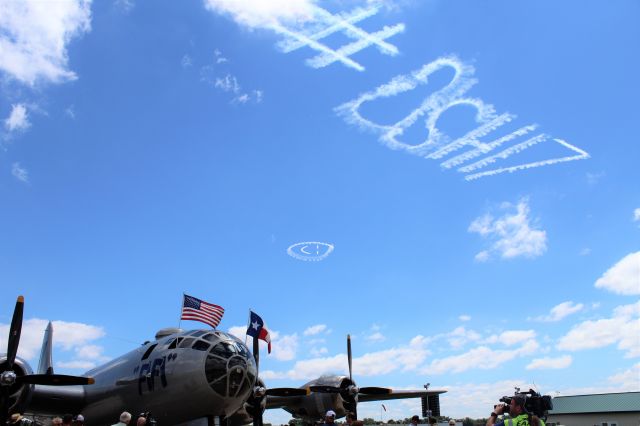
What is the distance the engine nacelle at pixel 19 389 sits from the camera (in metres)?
16.9

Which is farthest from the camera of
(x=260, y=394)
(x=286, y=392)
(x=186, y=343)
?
(x=286, y=392)

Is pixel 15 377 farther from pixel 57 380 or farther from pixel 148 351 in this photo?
pixel 148 351

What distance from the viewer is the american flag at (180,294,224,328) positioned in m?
24.2

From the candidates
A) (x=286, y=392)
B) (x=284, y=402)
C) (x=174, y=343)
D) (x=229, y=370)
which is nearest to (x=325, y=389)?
(x=286, y=392)

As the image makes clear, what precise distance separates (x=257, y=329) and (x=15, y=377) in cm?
1154

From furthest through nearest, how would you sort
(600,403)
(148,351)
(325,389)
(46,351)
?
(600,403)
(46,351)
(325,389)
(148,351)

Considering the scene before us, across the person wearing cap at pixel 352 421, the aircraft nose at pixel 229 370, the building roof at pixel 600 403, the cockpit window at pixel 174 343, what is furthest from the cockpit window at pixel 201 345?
the building roof at pixel 600 403

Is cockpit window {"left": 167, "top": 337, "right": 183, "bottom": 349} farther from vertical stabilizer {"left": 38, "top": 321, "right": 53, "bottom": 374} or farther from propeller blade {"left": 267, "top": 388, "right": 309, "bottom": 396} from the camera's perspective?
vertical stabilizer {"left": 38, "top": 321, "right": 53, "bottom": 374}

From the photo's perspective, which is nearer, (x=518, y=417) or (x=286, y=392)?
(x=518, y=417)

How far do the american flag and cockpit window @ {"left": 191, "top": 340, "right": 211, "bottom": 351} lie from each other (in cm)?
826

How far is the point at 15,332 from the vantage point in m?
16.8

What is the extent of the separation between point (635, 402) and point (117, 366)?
1943 inches

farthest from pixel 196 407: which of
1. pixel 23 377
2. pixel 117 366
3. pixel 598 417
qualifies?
pixel 598 417

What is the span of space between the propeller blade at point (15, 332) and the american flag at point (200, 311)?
7.73 meters
